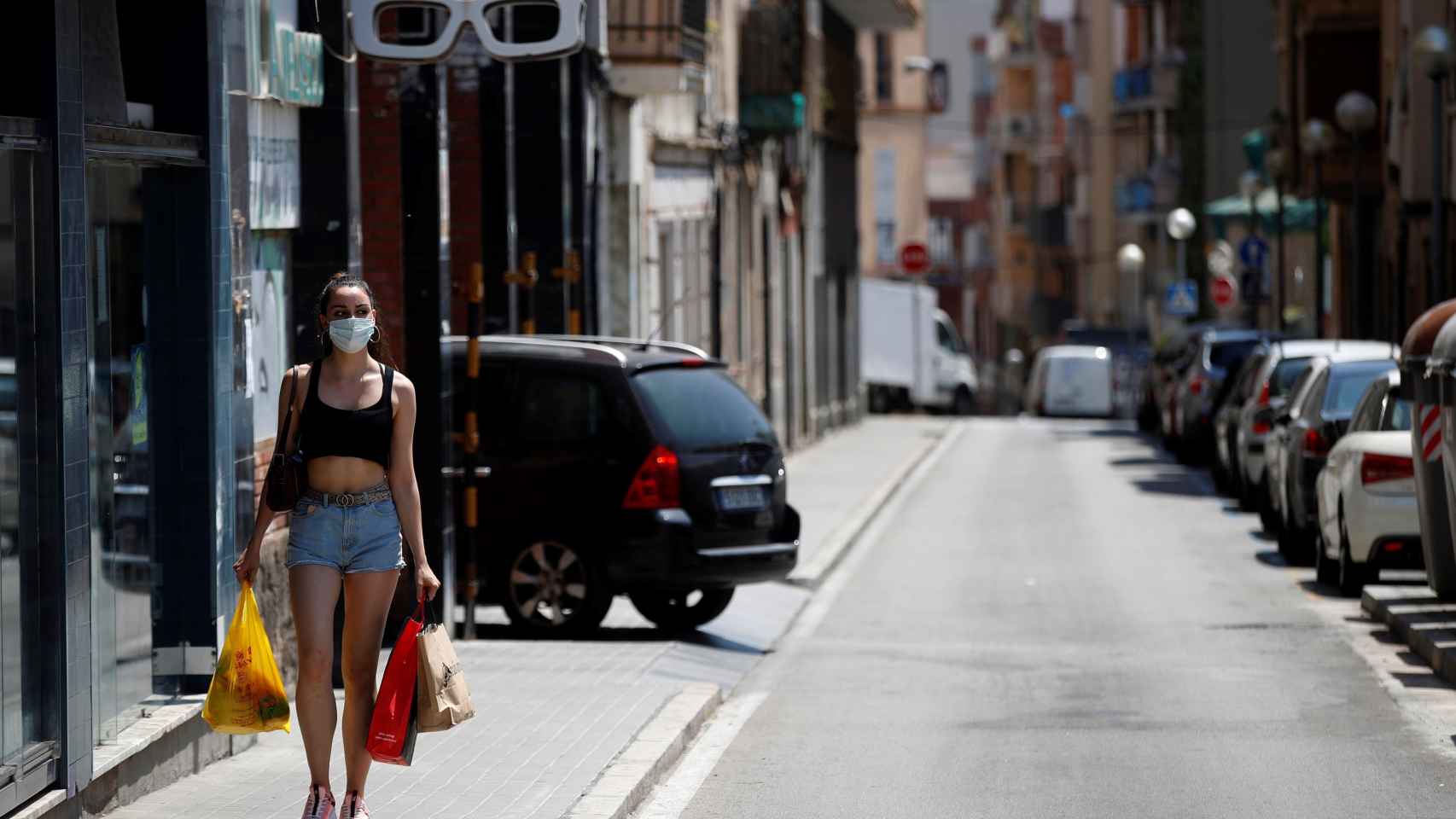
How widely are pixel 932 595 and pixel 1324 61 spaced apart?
2566 centimetres

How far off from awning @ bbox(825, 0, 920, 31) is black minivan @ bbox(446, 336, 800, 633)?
3263cm

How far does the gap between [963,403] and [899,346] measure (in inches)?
233

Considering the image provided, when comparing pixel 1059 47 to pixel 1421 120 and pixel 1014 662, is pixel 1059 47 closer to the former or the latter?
pixel 1421 120

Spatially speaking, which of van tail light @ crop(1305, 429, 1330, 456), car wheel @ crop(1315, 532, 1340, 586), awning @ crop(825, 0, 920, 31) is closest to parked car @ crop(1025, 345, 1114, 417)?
awning @ crop(825, 0, 920, 31)

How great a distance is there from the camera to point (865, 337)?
58500 mm

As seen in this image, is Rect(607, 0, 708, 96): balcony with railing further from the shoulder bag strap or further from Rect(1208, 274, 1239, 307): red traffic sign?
Rect(1208, 274, 1239, 307): red traffic sign

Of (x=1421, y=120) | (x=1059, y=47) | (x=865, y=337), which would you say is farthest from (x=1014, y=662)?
(x=1059, y=47)

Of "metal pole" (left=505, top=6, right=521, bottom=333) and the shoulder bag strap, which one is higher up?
"metal pole" (left=505, top=6, right=521, bottom=333)

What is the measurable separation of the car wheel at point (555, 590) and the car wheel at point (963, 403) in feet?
160

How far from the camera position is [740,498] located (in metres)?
14.7

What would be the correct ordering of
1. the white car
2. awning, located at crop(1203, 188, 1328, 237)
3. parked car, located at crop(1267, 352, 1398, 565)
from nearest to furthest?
the white car, parked car, located at crop(1267, 352, 1398, 565), awning, located at crop(1203, 188, 1328, 237)

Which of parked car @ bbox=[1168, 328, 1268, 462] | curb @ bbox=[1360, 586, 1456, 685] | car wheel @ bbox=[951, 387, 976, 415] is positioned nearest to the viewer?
curb @ bbox=[1360, 586, 1456, 685]

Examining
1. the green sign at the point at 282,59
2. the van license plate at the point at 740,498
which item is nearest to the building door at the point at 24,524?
the green sign at the point at 282,59

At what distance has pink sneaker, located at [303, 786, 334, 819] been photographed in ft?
26.6
